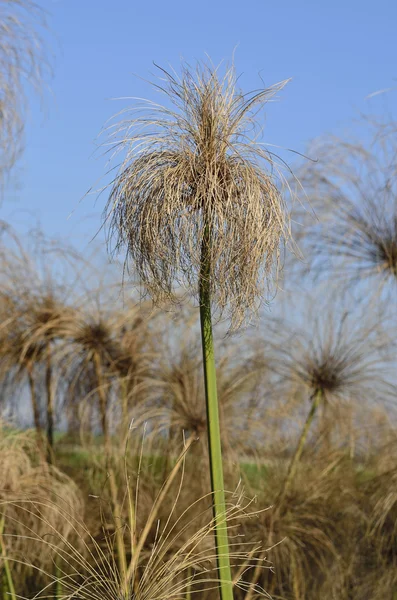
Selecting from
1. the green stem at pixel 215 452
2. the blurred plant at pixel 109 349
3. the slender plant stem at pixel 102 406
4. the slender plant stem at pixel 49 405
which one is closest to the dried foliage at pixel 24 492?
the slender plant stem at pixel 102 406

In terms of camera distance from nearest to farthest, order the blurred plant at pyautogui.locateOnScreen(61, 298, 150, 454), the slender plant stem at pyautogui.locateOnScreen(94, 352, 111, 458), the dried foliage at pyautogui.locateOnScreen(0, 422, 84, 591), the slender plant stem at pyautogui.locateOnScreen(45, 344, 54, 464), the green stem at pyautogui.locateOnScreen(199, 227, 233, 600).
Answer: the green stem at pyautogui.locateOnScreen(199, 227, 233, 600), the dried foliage at pyautogui.locateOnScreen(0, 422, 84, 591), the slender plant stem at pyautogui.locateOnScreen(94, 352, 111, 458), the blurred plant at pyautogui.locateOnScreen(61, 298, 150, 454), the slender plant stem at pyautogui.locateOnScreen(45, 344, 54, 464)

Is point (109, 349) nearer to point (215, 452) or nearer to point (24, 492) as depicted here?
point (24, 492)

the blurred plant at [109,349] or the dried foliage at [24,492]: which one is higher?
the blurred plant at [109,349]

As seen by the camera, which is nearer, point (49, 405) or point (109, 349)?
point (109, 349)

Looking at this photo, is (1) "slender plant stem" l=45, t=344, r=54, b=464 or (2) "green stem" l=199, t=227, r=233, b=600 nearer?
(2) "green stem" l=199, t=227, r=233, b=600

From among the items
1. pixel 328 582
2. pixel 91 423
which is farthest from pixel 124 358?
pixel 328 582

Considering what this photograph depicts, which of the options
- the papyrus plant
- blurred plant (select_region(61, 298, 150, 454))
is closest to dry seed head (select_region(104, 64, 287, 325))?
the papyrus plant

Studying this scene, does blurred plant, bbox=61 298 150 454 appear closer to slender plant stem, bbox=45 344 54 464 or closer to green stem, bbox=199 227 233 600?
slender plant stem, bbox=45 344 54 464

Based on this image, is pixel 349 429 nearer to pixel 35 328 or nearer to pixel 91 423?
pixel 91 423

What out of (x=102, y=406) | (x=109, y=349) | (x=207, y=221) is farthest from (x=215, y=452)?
(x=109, y=349)

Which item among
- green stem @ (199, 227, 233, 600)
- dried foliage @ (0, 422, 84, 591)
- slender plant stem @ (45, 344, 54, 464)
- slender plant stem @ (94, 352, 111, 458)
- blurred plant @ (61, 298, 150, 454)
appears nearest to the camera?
green stem @ (199, 227, 233, 600)

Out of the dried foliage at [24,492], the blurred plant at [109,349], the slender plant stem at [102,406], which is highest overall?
the blurred plant at [109,349]

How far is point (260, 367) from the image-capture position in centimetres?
696

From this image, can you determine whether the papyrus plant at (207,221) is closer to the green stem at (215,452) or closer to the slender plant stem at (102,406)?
the green stem at (215,452)
